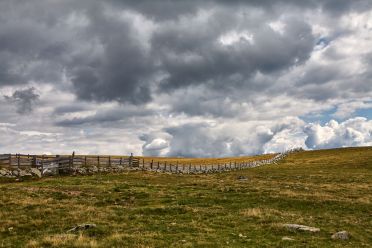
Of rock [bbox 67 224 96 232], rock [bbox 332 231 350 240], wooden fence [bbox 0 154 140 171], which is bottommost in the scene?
rock [bbox 332 231 350 240]

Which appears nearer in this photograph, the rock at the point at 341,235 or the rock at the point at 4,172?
the rock at the point at 341,235

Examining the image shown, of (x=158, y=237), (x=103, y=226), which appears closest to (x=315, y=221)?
(x=158, y=237)

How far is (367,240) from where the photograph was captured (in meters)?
20.7

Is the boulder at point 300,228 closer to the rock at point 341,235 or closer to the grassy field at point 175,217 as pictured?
the grassy field at point 175,217

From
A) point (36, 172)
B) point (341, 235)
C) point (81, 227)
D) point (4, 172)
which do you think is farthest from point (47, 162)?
point (341, 235)

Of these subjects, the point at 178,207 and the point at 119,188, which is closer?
the point at 178,207

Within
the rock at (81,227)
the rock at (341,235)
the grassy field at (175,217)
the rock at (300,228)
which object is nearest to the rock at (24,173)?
the grassy field at (175,217)

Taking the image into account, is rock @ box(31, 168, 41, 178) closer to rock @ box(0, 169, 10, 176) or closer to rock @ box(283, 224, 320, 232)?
rock @ box(0, 169, 10, 176)

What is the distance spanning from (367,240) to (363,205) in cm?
1253

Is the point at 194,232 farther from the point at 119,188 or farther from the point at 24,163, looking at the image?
the point at 24,163

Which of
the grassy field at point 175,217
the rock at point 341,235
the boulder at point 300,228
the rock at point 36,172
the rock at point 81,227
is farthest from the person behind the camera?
the rock at point 36,172

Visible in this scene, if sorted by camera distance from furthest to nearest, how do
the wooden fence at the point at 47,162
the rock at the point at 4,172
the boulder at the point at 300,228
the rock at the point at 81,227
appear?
the wooden fence at the point at 47,162 < the rock at the point at 4,172 < the boulder at the point at 300,228 < the rock at the point at 81,227

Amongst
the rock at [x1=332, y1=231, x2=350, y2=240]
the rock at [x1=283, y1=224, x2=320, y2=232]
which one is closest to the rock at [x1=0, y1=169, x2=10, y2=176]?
the rock at [x1=283, y1=224, x2=320, y2=232]

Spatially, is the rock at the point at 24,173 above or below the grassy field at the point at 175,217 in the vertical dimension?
above
